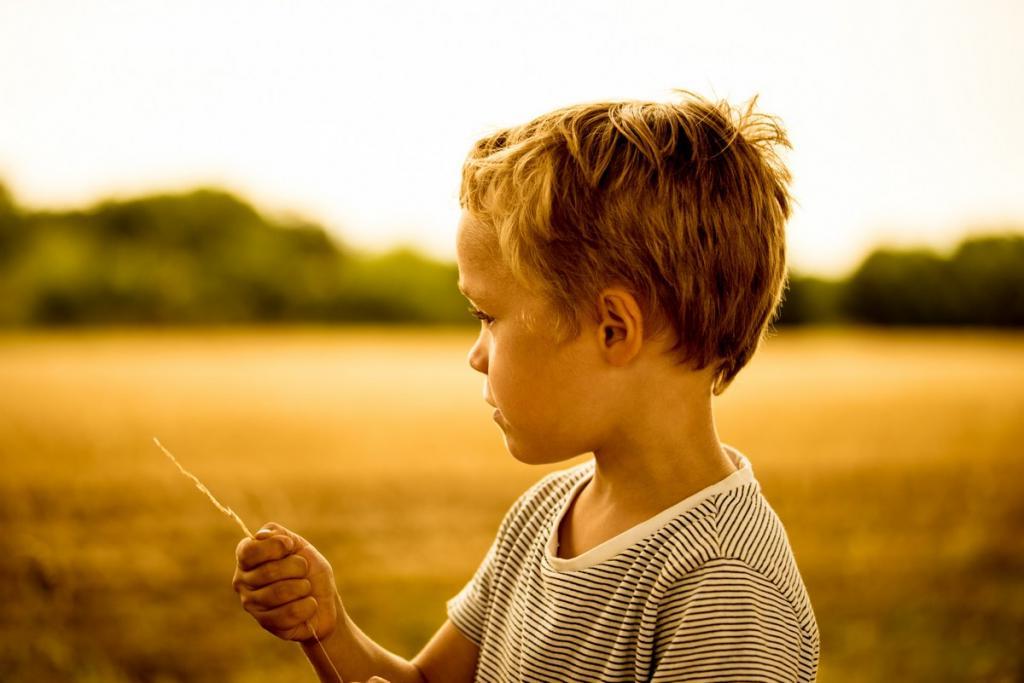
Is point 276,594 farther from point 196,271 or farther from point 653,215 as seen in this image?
point 196,271

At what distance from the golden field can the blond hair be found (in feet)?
5.47

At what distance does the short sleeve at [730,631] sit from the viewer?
0.79 m

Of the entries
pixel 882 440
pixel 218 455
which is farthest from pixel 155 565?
pixel 882 440

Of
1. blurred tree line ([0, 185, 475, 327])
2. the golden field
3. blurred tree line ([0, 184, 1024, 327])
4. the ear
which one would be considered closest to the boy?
the ear

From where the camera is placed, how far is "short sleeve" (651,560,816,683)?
787 mm

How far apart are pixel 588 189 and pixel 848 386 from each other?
10.4 ft

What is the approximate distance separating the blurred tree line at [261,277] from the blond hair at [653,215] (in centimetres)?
202

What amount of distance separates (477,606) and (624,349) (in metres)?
0.40

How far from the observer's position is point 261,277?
323 cm

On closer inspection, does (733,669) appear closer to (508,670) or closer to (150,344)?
(508,670)

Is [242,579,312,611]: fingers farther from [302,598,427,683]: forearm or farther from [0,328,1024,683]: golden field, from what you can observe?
[0,328,1024,683]: golden field

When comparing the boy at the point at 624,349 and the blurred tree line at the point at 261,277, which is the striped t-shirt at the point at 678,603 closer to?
the boy at the point at 624,349

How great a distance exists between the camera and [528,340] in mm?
936

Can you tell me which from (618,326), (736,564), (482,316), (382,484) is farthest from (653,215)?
(382,484)
